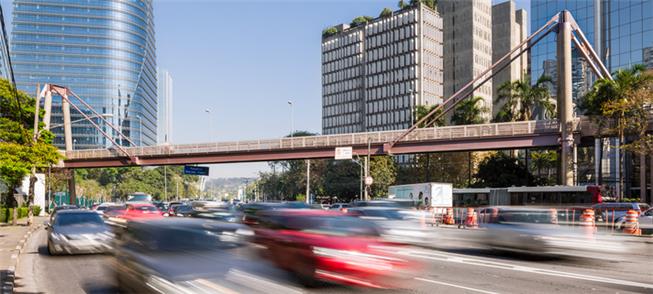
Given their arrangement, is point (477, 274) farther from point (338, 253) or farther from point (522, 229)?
point (338, 253)

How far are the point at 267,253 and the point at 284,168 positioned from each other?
105 m

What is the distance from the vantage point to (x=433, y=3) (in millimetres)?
152250

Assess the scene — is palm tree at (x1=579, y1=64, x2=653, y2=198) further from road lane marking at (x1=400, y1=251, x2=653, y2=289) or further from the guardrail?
road lane marking at (x1=400, y1=251, x2=653, y2=289)

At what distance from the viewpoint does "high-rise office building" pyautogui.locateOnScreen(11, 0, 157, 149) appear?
17638 centimetres

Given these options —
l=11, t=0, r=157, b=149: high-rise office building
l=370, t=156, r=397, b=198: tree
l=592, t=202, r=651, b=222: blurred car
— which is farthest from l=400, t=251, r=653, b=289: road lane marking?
l=11, t=0, r=157, b=149: high-rise office building

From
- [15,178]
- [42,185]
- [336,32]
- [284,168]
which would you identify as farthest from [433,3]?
[15,178]

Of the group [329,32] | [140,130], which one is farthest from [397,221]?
[140,130]

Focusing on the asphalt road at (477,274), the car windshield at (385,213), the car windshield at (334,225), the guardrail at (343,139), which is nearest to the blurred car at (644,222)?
the asphalt road at (477,274)

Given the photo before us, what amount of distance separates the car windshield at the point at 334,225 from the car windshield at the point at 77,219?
31.3 feet

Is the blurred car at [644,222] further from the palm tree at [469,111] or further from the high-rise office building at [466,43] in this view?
the high-rise office building at [466,43]

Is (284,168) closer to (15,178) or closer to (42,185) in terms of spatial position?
(42,185)

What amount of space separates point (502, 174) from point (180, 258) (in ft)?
210

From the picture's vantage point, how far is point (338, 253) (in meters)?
11.0

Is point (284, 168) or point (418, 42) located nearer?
point (284, 168)
